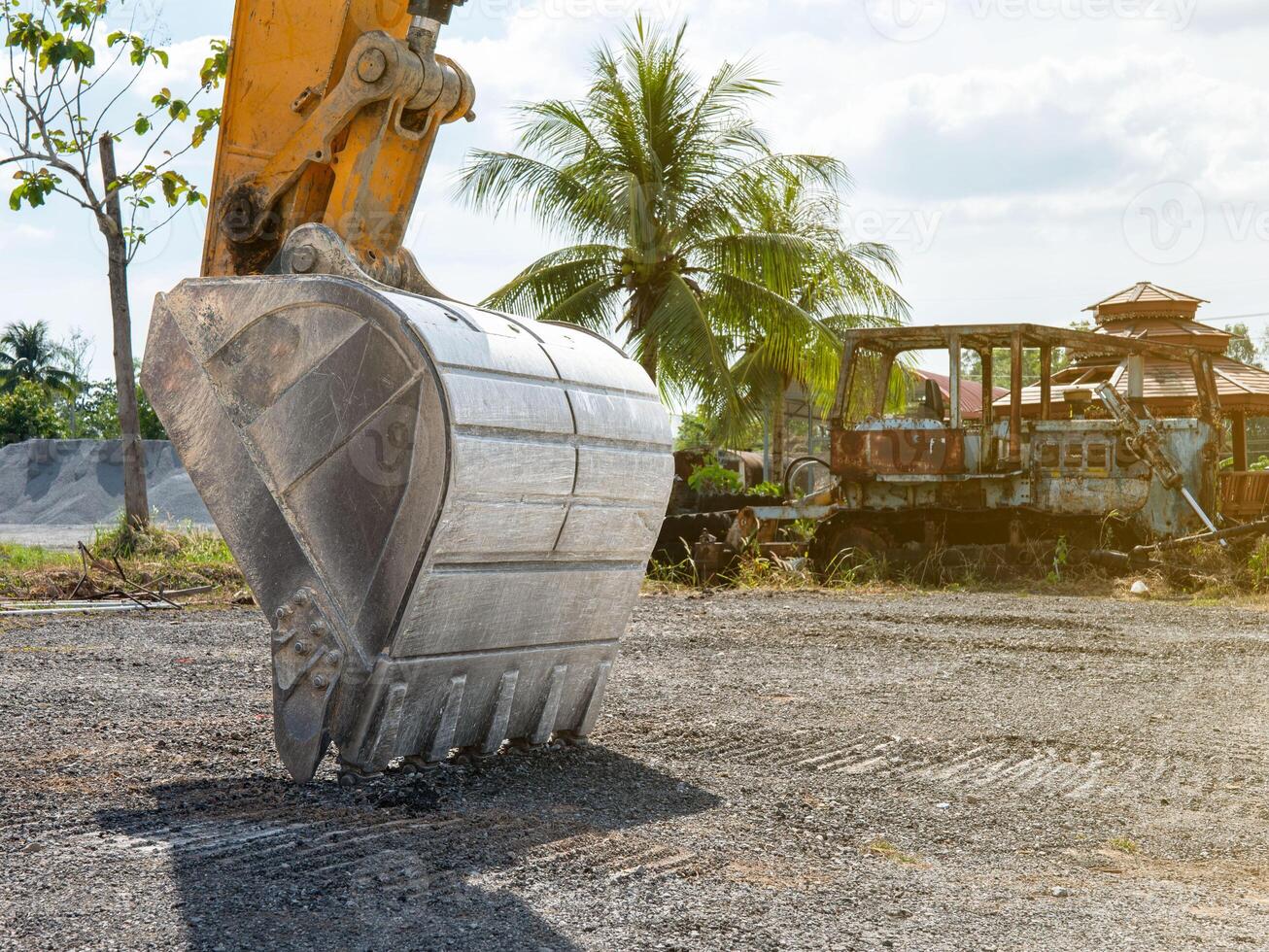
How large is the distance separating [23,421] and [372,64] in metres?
46.4

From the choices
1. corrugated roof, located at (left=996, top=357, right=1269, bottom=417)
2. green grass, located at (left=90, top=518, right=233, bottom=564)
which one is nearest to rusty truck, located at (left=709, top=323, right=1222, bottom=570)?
green grass, located at (left=90, top=518, right=233, bottom=564)

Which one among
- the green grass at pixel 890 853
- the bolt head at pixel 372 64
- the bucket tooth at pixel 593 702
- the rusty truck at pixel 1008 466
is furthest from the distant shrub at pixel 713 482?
the green grass at pixel 890 853

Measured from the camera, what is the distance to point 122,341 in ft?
47.4

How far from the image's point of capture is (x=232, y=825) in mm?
3410

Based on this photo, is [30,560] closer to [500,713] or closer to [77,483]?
[500,713]

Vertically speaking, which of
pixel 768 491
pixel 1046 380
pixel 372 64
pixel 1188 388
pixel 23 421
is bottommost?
pixel 768 491

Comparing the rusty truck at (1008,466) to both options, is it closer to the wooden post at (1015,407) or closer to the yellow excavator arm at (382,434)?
the wooden post at (1015,407)

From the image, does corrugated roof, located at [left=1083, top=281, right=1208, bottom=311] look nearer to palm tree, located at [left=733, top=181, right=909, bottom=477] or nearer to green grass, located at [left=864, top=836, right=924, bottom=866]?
palm tree, located at [left=733, top=181, right=909, bottom=477]

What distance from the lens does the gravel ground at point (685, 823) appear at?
2756mm

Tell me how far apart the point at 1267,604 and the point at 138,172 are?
11510 millimetres

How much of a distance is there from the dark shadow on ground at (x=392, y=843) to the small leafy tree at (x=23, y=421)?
45772mm

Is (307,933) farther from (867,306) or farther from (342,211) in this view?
(867,306)

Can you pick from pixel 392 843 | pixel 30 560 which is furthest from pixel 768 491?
pixel 392 843

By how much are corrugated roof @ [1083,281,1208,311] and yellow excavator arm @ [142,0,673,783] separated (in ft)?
64.6
